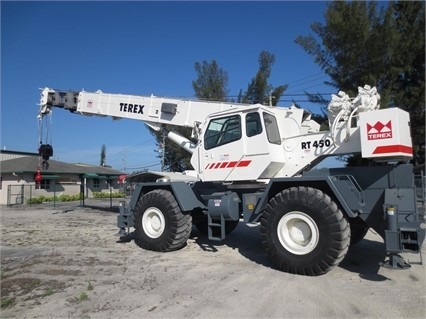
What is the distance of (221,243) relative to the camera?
10.2 metres

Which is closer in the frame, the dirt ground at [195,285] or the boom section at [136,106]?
the dirt ground at [195,285]

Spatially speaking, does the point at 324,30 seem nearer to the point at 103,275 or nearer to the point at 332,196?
the point at 332,196

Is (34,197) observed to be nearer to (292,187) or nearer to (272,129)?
(272,129)

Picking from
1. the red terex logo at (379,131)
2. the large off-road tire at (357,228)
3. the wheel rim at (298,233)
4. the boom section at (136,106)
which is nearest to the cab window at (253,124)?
the boom section at (136,106)

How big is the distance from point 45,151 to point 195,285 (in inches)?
404

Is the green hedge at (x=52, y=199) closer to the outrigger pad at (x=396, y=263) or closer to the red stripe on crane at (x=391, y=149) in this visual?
the red stripe on crane at (x=391, y=149)

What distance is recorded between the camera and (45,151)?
14.6 metres

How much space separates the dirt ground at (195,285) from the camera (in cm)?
534

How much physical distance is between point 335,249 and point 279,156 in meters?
2.52

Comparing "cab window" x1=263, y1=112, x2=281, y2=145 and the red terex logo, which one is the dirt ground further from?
"cab window" x1=263, y1=112, x2=281, y2=145

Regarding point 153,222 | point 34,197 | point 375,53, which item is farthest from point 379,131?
point 34,197

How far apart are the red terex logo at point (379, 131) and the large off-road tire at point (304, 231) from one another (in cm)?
133

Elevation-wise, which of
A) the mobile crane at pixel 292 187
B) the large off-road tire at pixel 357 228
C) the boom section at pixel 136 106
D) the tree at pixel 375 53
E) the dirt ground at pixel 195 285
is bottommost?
the dirt ground at pixel 195 285

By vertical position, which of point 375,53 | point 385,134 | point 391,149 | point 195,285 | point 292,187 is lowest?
point 195,285
